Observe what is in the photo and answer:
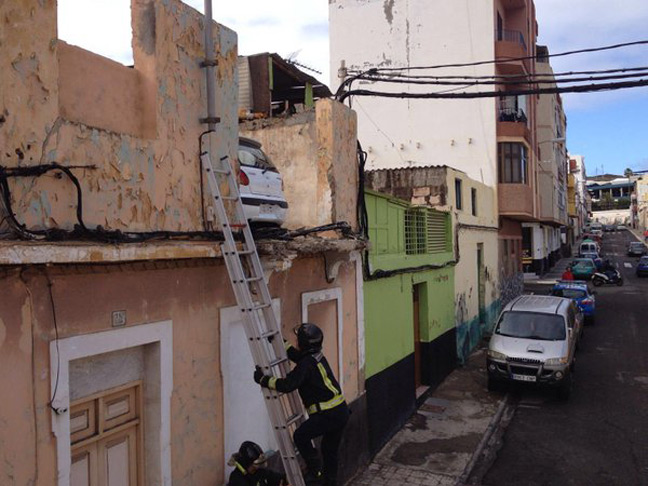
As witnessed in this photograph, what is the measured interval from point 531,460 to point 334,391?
5.67 metres

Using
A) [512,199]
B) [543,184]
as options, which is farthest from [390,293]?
[543,184]

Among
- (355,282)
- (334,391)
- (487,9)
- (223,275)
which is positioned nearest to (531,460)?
(355,282)

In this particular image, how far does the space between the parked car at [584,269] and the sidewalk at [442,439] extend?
2361cm

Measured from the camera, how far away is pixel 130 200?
180 inches

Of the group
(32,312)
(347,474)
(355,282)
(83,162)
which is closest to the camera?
(32,312)

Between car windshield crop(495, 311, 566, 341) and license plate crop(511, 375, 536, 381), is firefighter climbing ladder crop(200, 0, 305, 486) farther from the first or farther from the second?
car windshield crop(495, 311, 566, 341)

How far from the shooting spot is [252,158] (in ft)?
22.4

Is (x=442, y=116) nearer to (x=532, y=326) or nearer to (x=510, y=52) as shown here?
(x=510, y=52)

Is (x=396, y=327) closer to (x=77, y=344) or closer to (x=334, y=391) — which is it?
(x=334, y=391)

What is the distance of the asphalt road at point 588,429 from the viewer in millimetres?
8625

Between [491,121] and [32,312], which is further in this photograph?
[491,121]

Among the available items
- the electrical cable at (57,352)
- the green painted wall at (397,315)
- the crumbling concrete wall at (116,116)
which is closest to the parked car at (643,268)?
the green painted wall at (397,315)

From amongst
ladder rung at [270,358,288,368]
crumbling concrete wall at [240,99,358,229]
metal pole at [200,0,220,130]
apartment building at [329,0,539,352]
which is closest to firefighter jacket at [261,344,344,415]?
ladder rung at [270,358,288,368]

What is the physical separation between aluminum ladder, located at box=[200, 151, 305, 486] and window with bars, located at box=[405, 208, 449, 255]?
6.46 metres
